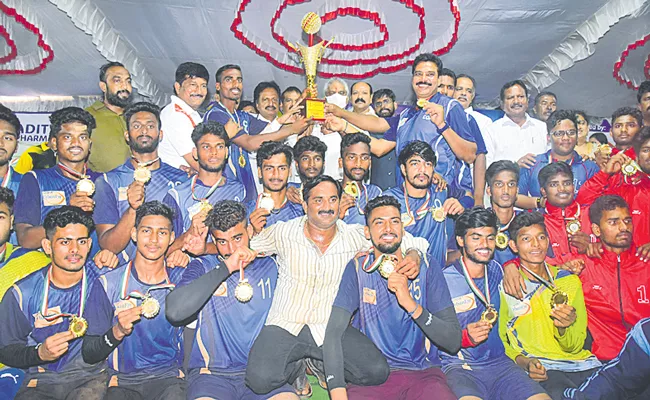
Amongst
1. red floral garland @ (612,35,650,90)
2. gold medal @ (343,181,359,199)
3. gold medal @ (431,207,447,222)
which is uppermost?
red floral garland @ (612,35,650,90)

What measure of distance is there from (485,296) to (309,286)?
1.48 metres

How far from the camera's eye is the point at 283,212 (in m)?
4.79

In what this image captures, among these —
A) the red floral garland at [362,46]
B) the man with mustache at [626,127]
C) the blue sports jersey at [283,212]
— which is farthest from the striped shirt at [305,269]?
the red floral garland at [362,46]

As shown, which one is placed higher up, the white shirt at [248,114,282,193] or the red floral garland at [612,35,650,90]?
the red floral garland at [612,35,650,90]

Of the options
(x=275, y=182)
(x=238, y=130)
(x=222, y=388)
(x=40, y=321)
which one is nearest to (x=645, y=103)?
(x=275, y=182)

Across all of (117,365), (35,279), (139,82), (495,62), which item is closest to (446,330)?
(117,365)

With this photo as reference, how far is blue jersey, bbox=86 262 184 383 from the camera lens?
386 cm

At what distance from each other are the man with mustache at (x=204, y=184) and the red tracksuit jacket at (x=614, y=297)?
3.38 m

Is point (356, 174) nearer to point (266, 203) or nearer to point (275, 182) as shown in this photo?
point (275, 182)

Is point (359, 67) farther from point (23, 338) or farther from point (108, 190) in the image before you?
point (23, 338)

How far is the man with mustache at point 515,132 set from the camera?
21.1 feet

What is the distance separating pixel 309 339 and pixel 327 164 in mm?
2609

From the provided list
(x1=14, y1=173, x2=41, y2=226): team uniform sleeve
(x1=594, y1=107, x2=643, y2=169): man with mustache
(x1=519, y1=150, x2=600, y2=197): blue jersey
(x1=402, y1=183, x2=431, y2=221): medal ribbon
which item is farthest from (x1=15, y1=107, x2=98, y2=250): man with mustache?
(x1=594, y1=107, x2=643, y2=169): man with mustache

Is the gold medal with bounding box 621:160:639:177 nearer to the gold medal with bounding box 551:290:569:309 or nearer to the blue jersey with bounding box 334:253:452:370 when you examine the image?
the gold medal with bounding box 551:290:569:309
